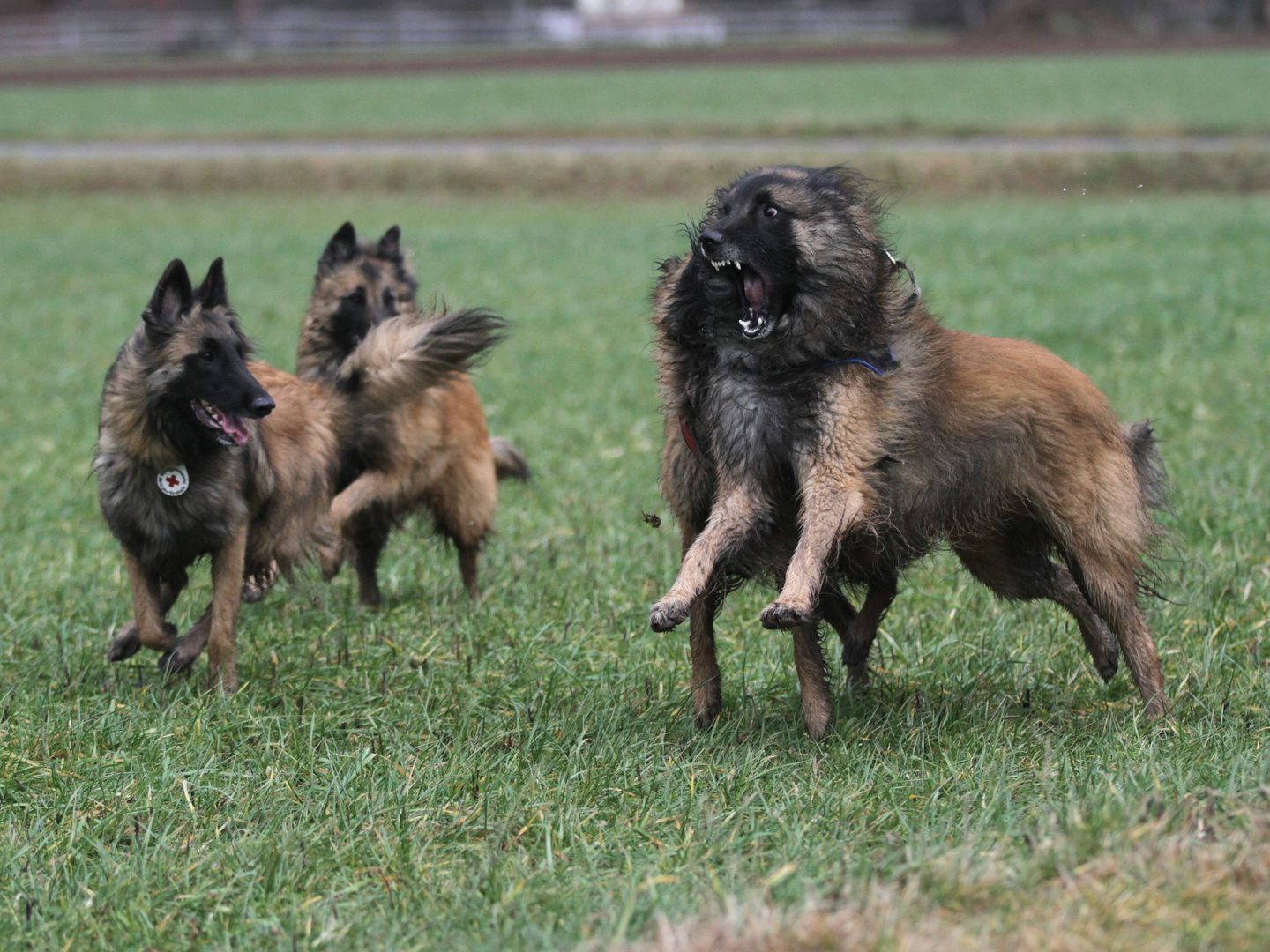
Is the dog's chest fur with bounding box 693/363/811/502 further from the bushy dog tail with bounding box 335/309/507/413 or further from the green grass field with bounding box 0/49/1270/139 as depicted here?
the green grass field with bounding box 0/49/1270/139

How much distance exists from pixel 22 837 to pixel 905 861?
8.13 feet

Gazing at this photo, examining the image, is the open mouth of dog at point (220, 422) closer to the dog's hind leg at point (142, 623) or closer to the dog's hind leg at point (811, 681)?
the dog's hind leg at point (142, 623)

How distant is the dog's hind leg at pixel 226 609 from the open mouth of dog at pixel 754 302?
7.74 feet

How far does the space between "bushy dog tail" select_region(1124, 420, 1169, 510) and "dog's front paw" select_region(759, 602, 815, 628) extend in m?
1.68

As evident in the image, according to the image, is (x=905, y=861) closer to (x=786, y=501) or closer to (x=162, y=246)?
(x=786, y=501)

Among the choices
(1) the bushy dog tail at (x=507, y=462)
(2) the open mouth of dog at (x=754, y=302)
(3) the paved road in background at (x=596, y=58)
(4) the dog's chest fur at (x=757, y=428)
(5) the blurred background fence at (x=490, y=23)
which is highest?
(5) the blurred background fence at (x=490, y=23)

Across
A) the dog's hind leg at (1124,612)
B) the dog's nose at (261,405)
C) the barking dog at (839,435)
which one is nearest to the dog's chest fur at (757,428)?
the barking dog at (839,435)

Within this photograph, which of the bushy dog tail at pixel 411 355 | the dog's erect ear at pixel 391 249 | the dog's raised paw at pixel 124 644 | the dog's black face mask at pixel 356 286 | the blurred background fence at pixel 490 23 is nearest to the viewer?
the dog's raised paw at pixel 124 644

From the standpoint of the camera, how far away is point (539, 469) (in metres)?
8.98

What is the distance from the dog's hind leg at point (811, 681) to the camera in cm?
462

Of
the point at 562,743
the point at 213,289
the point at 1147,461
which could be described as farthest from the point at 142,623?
the point at 1147,461

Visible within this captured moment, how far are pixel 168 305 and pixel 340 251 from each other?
204cm

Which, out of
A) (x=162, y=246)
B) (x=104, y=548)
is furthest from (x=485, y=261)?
(x=104, y=548)

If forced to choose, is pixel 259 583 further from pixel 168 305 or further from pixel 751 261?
pixel 751 261
